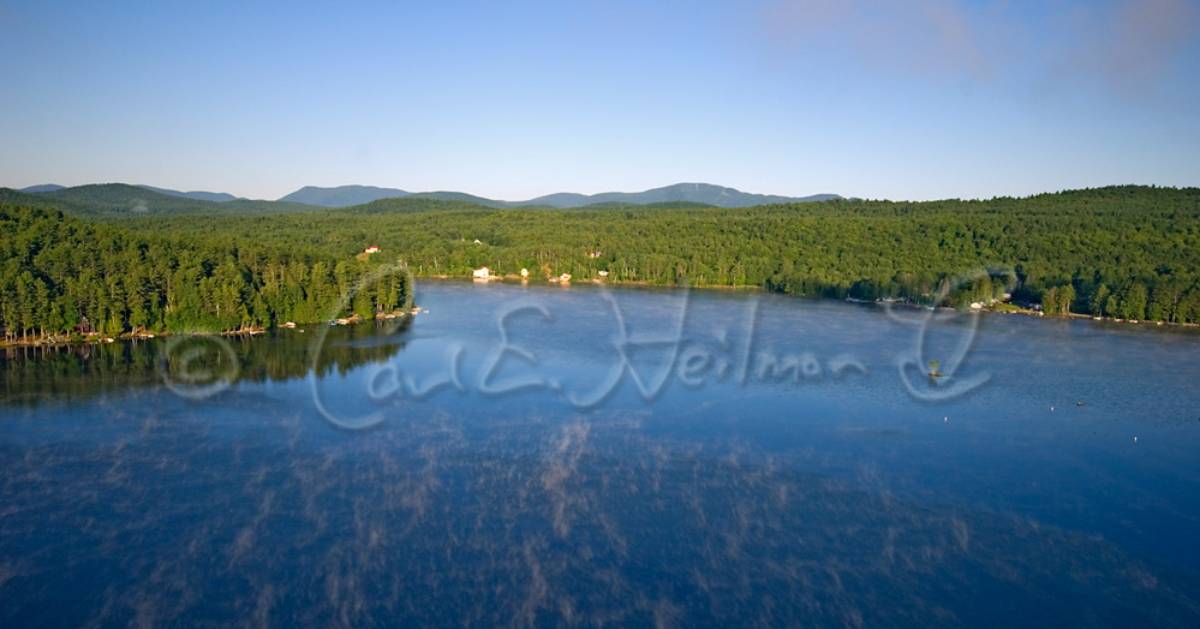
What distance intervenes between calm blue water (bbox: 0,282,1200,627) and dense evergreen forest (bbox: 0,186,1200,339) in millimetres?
3536

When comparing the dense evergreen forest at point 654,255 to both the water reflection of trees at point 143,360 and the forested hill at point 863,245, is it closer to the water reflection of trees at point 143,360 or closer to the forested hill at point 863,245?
the forested hill at point 863,245

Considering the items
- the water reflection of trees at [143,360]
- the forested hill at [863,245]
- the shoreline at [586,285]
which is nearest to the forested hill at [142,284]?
the shoreline at [586,285]

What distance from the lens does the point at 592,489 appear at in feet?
52.2

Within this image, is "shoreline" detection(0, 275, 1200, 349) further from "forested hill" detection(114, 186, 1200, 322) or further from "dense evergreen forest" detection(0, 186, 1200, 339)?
"forested hill" detection(114, 186, 1200, 322)

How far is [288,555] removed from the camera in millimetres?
13070

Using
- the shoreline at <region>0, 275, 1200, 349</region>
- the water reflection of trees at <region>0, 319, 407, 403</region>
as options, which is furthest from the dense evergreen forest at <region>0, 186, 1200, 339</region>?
the water reflection of trees at <region>0, 319, 407, 403</region>

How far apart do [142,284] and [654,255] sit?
34.4m

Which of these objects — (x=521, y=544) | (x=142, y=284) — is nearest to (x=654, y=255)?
(x=142, y=284)

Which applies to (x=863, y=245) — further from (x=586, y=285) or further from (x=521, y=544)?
(x=521, y=544)

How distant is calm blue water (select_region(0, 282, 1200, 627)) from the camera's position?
474 inches

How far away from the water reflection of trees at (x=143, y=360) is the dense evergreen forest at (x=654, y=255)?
81.9 inches

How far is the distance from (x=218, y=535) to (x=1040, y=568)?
43.2 ft

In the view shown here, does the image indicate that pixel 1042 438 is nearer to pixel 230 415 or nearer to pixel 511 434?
pixel 511 434

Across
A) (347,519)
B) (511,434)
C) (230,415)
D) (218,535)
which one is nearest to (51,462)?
(230,415)
